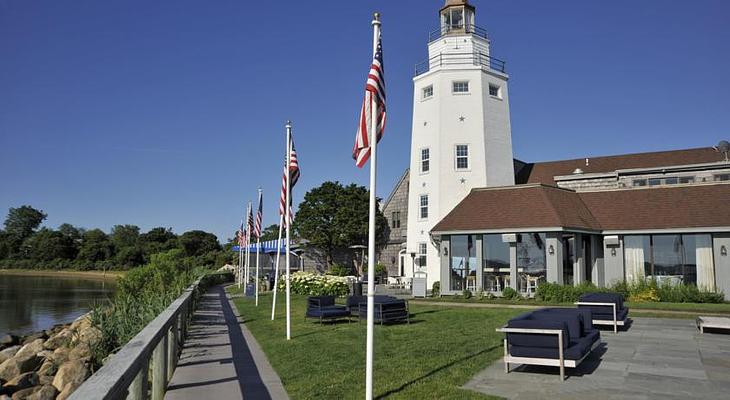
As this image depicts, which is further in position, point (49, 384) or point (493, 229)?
point (493, 229)

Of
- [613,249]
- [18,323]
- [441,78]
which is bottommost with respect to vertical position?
[18,323]

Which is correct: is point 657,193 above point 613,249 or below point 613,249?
above

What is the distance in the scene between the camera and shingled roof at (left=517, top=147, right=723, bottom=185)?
2941 centimetres

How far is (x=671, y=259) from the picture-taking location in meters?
23.2

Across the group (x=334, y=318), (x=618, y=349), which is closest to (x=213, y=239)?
(x=334, y=318)

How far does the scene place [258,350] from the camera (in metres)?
10.7

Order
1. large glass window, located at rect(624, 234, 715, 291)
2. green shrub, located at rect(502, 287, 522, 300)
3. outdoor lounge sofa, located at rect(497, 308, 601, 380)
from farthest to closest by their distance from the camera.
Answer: green shrub, located at rect(502, 287, 522, 300)
large glass window, located at rect(624, 234, 715, 291)
outdoor lounge sofa, located at rect(497, 308, 601, 380)

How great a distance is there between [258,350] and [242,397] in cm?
402

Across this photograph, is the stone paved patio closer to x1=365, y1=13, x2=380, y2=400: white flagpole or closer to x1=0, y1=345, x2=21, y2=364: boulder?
x1=365, y1=13, x2=380, y2=400: white flagpole

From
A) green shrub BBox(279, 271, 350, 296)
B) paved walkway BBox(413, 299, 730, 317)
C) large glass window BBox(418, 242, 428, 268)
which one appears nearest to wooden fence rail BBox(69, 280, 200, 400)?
paved walkway BBox(413, 299, 730, 317)

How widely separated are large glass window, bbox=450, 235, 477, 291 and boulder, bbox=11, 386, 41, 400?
59.6 feet

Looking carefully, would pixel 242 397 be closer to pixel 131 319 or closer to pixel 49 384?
pixel 131 319

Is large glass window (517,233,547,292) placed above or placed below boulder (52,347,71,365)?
above

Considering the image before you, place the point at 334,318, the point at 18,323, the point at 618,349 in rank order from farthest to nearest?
the point at 18,323 → the point at 334,318 → the point at 618,349
